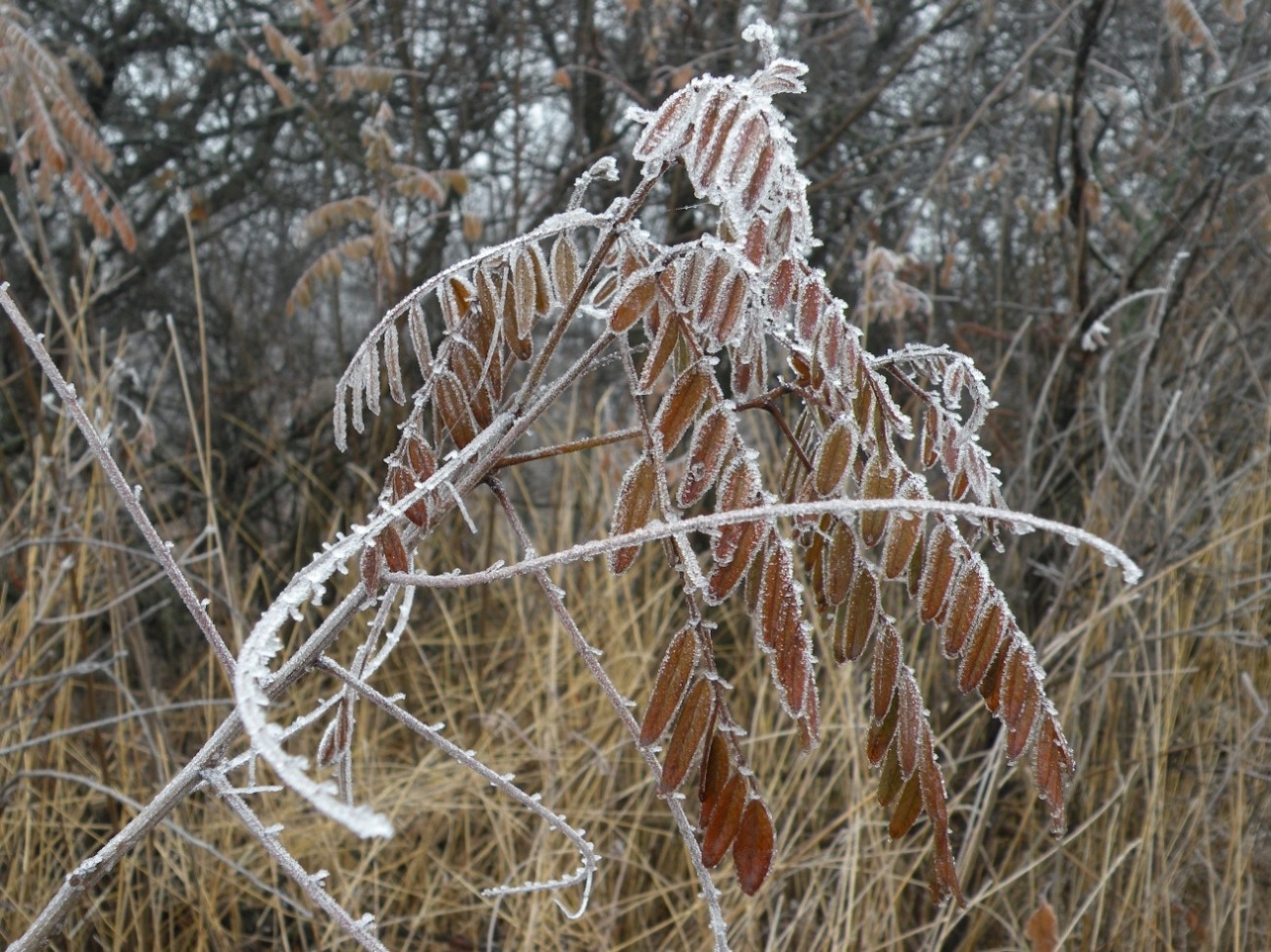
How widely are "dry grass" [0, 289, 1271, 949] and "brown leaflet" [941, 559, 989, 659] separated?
1.40 meters

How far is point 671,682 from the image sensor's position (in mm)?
821

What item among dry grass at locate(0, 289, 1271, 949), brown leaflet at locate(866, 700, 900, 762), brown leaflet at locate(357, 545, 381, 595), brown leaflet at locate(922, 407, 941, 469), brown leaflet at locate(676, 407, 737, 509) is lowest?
dry grass at locate(0, 289, 1271, 949)

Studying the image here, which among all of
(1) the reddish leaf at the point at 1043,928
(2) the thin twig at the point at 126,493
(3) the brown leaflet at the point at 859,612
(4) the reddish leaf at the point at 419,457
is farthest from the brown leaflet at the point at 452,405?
(1) the reddish leaf at the point at 1043,928

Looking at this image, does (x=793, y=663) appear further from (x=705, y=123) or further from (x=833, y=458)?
(x=705, y=123)

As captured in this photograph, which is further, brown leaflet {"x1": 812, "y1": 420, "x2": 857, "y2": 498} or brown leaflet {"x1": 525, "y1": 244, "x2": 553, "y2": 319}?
brown leaflet {"x1": 525, "y1": 244, "x2": 553, "y2": 319}

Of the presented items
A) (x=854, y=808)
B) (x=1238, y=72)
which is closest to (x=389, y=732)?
(x=854, y=808)

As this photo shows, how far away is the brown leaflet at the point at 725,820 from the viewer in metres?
0.85

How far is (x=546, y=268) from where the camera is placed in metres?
0.99

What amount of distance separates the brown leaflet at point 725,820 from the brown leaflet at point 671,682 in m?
0.07

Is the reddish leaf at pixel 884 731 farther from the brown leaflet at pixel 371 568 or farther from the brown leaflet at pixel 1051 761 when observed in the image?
the brown leaflet at pixel 371 568

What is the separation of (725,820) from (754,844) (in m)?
0.03

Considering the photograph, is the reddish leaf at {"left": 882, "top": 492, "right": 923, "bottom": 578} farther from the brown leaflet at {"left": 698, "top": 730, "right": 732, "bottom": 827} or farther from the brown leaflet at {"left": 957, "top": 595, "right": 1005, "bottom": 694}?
the brown leaflet at {"left": 698, "top": 730, "right": 732, "bottom": 827}

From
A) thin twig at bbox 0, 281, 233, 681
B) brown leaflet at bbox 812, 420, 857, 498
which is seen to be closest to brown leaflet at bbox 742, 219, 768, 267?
brown leaflet at bbox 812, 420, 857, 498

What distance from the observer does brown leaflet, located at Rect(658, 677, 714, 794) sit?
2.70ft
